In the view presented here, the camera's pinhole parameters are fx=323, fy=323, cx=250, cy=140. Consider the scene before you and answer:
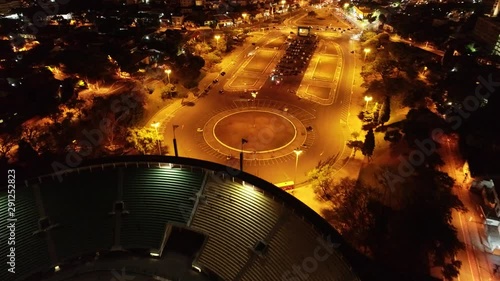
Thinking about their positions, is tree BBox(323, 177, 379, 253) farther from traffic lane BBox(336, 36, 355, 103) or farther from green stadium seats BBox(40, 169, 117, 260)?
traffic lane BBox(336, 36, 355, 103)

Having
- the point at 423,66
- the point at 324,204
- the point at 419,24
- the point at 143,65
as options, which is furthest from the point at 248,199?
the point at 419,24

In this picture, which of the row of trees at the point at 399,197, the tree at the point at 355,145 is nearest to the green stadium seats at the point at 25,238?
the row of trees at the point at 399,197

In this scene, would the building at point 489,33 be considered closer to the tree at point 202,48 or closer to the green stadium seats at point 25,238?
the tree at point 202,48

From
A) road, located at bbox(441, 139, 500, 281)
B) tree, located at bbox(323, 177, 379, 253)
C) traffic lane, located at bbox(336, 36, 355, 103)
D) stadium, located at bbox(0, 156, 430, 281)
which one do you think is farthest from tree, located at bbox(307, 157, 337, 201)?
traffic lane, located at bbox(336, 36, 355, 103)

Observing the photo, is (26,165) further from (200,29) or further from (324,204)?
(200,29)

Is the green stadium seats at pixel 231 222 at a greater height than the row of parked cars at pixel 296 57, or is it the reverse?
the green stadium seats at pixel 231 222

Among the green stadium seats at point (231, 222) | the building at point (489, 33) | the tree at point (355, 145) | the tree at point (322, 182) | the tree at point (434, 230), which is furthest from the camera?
the building at point (489, 33)
